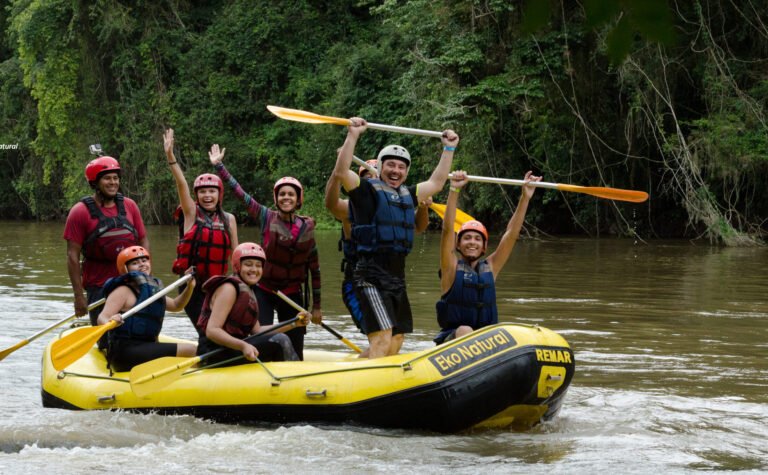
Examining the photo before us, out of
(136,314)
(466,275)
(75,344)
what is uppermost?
(466,275)

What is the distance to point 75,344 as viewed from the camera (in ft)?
18.9

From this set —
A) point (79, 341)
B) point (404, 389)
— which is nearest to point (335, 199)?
point (404, 389)

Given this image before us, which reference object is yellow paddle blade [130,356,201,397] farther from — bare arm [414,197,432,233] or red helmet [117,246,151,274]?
bare arm [414,197,432,233]

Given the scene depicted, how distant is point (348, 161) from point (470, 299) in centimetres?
107

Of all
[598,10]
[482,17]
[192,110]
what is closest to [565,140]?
[482,17]

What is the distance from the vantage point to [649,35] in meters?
2.07

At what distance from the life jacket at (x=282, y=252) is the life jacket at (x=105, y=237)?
778mm

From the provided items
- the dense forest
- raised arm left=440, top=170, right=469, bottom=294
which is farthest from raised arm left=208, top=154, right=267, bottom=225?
the dense forest

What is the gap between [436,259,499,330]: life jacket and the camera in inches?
228

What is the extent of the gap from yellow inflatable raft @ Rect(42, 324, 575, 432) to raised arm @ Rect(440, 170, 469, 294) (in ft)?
1.37

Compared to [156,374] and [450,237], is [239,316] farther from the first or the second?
[450,237]

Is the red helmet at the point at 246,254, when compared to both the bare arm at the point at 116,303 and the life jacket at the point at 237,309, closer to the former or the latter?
the life jacket at the point at 237,309

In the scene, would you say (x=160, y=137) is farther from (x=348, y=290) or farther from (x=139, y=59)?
(x=348, y=290)

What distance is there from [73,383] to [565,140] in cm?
1532
